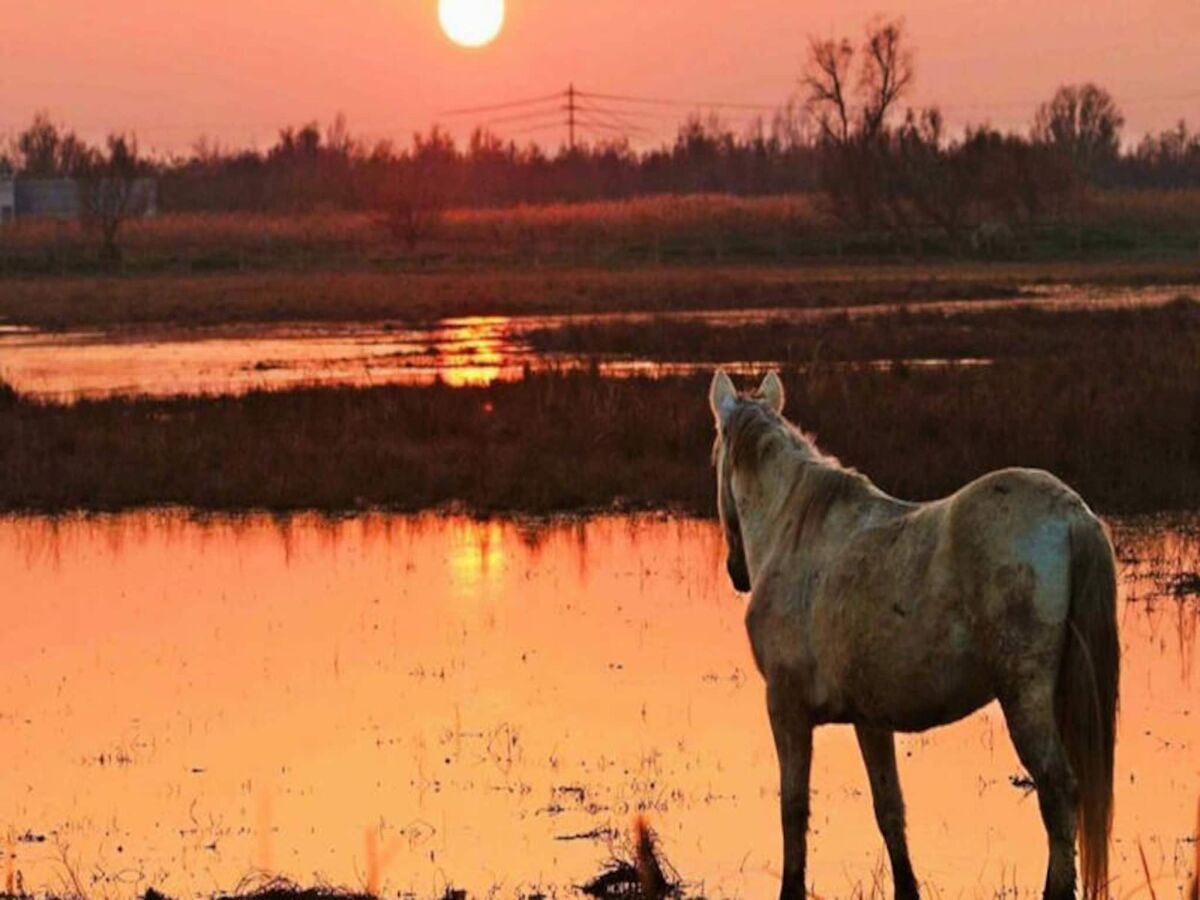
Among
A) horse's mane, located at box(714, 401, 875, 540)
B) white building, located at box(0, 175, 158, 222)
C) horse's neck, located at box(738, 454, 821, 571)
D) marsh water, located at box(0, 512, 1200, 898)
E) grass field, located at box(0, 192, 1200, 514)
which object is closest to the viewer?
horse's mane, located at box(714, 401, 875, 540)

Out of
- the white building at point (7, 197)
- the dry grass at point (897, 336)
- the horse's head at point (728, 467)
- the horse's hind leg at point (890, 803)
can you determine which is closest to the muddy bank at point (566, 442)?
the dry grass at point (897, 336)

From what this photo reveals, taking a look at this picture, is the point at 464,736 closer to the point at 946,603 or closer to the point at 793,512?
the point at 793,512

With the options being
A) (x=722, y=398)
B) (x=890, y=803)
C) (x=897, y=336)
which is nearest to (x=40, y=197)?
(x=897, y=336)

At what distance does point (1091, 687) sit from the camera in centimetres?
633

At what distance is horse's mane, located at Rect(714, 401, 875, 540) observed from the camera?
7.09 metres

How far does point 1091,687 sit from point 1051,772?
0.27m

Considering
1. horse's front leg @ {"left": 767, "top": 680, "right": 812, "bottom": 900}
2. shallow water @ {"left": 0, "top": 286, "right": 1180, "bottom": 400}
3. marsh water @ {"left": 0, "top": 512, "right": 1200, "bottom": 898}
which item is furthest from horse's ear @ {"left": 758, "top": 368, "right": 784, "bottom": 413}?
shallow water @ {"left": 0, "top": 286, "right": 1180, "bottom": 400}

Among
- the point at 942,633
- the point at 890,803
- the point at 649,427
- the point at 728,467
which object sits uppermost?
the point at 728,467

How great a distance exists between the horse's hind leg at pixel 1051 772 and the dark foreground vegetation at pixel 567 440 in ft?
34.6

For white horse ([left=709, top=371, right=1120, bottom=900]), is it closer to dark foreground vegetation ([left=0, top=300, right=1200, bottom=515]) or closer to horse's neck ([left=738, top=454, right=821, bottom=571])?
horse's neck ([left=738, top=454, right=821, bottom=571])

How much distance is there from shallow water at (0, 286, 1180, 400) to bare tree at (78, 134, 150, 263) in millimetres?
25357

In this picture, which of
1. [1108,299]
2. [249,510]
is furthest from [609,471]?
[1108,299]

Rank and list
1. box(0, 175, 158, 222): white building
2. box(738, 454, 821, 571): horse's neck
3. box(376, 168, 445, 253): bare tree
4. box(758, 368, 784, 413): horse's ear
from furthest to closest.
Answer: box(0, 175, 158, 222): white building → box(376, 168, 445, 253): bare tree → box(758, 368, 784, 413): horse's ear → box(738, 454, 821, 571): horse's neck

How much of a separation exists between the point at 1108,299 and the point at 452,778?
34349 mm
